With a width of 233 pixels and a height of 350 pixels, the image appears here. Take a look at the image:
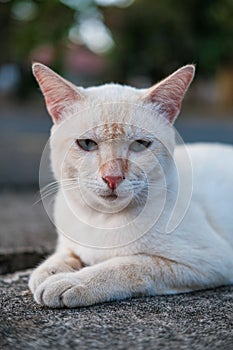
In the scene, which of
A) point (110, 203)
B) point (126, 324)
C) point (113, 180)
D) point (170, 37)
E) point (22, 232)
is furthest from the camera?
point (170, 37)

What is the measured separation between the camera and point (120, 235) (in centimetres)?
211

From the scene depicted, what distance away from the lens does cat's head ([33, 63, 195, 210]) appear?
1939 millimetres

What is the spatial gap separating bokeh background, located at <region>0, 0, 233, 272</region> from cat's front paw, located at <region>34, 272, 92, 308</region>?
1.08m

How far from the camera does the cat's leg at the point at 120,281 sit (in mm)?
1899

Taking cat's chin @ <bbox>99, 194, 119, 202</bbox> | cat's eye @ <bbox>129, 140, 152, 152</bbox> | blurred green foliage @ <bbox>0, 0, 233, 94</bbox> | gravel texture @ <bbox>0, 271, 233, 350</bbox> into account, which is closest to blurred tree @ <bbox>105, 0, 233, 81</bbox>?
blurred green foliage @ <bbox>0, 0, 233, 94</bbox>

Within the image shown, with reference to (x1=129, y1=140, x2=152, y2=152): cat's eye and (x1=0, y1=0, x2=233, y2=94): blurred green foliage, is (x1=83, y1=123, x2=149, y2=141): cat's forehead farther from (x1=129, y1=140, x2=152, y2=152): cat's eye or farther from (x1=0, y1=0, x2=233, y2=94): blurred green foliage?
(x1=0, y1=0, x2=233, y2=94): blurred green foliage

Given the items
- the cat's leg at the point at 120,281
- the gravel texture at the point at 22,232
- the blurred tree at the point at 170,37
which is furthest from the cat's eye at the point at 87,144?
the blurred tree at the point at 170,37

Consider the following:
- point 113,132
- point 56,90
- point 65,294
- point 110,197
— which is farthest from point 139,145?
point 65,294

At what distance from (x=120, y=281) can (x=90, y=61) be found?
31.2m

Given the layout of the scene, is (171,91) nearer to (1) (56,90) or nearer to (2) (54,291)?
(1) (56,90)

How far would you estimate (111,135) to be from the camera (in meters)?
1.96

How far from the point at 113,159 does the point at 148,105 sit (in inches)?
13.6

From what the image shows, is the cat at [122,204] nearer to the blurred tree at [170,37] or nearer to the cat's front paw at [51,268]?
the cat's front paw at [51,268]

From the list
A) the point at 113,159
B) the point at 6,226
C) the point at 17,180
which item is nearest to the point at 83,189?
the point at 113,159
